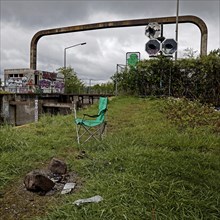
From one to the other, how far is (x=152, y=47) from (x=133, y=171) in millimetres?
11399

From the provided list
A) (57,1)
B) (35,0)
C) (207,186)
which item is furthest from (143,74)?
(207,186)

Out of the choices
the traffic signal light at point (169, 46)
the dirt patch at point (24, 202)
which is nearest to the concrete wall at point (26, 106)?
the traffic signal light at point (169, 46)

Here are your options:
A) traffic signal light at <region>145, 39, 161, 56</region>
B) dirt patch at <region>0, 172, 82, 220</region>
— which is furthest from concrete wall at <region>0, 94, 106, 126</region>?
dirt patch at <region>0, 172, 82, 220</region>

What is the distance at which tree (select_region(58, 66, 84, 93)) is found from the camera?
32031 mm

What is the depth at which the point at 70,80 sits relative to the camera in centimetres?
3397

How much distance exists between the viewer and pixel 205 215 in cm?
210

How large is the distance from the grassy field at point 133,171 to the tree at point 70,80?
88.4 feet

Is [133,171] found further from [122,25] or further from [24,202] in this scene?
[122,25]

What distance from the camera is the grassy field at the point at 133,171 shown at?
2115mm

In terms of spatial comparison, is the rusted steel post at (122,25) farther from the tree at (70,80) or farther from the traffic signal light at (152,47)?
Answer: the tree at (70,80)

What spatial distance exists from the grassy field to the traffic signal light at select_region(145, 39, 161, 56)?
8371mm

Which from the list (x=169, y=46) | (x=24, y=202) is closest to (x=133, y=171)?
(x=24, y=202)

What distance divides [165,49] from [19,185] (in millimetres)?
11602

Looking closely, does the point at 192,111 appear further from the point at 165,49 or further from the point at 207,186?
the point at 165,49
